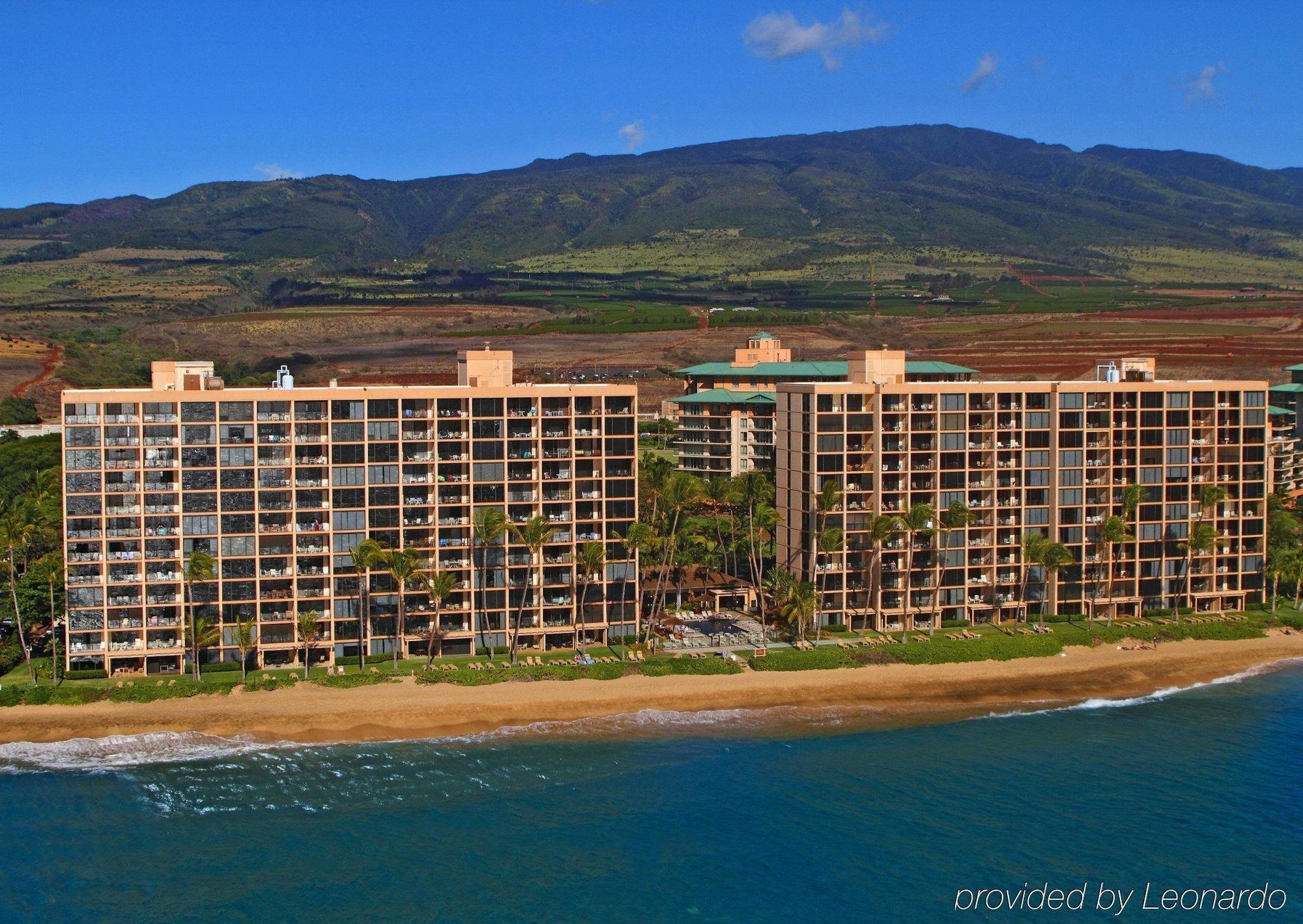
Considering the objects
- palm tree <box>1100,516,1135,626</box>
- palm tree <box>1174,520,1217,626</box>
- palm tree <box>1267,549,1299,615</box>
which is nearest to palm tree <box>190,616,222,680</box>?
palm tree <box>1100,516,1135,626</box>

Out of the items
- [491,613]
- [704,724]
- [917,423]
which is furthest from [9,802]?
[917,423]

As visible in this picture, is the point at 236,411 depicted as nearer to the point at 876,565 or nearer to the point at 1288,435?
the point at 876,565

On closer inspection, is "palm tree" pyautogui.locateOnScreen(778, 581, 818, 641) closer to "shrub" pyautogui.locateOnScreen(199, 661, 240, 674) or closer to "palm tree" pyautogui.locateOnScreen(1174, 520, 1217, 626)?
"palm tree" pyautogui.locateOnScreen(1174, 520, 1217, 626)

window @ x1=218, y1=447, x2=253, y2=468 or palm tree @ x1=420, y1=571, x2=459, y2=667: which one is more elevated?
window @ x1=218, y1=447, x2=253, y2=468

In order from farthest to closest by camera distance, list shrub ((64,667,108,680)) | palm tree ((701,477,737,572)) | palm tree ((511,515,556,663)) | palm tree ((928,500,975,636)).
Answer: palm tree ((701,477,737,572)) < palm tree ((928,500,975,636)) < palm tree ((511,515,556,663)) < shrub ((64,667,108,680))

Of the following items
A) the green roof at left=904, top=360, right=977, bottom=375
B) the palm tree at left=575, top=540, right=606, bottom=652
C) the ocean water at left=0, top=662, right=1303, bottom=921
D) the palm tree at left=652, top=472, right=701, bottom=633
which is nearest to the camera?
the ocean water at left=0, top=662, right=1303, bottom=921

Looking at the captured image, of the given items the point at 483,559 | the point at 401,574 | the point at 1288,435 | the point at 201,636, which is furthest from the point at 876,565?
the point at 1288,435

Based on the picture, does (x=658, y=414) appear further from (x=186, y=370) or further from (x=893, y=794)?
(x=893, y=794)

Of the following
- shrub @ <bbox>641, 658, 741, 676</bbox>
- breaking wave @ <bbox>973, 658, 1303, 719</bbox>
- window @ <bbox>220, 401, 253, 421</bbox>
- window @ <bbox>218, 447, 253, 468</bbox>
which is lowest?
breaking wave @ <bbox>973, 658, 1303, 719</bbox>
